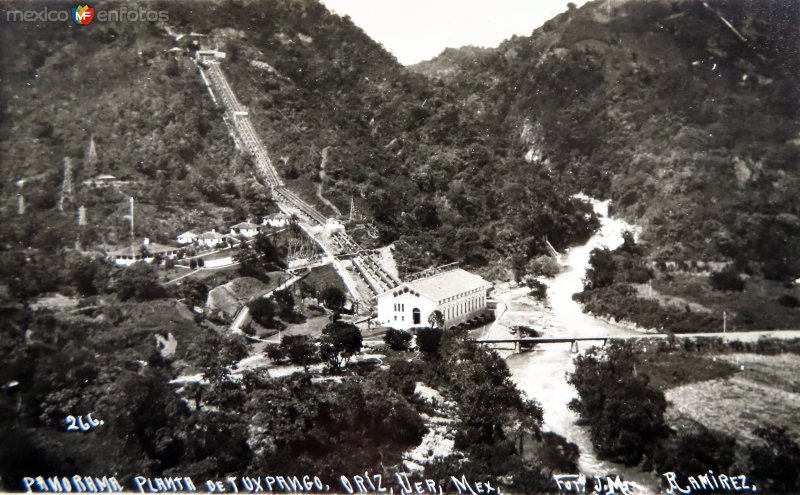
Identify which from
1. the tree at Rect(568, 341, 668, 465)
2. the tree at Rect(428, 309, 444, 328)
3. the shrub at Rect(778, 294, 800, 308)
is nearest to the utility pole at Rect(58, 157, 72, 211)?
the tree at Rect(428, 309, 444, 328)

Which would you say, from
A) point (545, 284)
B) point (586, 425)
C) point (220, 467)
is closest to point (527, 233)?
point (545, 284)

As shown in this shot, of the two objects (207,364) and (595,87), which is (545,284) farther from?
(595,87)

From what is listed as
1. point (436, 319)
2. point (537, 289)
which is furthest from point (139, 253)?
point (537, 289)

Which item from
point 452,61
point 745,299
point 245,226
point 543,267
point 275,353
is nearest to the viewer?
point 275,353

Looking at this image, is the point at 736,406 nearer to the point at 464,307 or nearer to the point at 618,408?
the point at 618,408

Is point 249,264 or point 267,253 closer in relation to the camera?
point 249,264

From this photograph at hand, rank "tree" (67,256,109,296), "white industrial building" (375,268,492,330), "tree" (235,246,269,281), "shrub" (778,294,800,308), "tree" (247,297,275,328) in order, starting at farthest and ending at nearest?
"shrub" (778,294,800,308) → "white industrial building" (375,268,492,330) → "tree" (235,246,269,281) → "tree" (247,297,275,328) → "tree" (67,256,109,296)

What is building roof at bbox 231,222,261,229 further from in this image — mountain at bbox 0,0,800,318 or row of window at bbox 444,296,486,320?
row of window at bbox 444,296,486,320

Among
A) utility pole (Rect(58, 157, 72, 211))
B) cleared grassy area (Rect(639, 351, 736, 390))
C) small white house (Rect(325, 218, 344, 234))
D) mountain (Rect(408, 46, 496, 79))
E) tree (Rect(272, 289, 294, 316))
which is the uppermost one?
mountain (Rect(408, 46, 496, 79))
